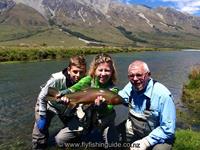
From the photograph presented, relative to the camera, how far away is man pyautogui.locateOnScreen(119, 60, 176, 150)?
8961mm

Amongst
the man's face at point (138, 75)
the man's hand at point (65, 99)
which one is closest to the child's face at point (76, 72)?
the man's hand at point (65, 99)

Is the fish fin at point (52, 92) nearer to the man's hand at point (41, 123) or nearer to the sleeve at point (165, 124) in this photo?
the man's hand at point (41, 123)

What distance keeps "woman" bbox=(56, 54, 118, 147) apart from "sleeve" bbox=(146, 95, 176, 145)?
66.3 inches

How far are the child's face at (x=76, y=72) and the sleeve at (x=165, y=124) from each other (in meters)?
3.33

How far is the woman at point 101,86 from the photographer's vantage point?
10.7m

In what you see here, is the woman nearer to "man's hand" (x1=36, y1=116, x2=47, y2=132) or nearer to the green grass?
"man's hand" (x1=36, y1=116, x2=47, y2=132)

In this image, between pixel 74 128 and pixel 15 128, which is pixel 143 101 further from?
pixel 15 128

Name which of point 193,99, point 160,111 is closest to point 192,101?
point 193,99

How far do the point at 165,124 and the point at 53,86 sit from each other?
4465 millimetres

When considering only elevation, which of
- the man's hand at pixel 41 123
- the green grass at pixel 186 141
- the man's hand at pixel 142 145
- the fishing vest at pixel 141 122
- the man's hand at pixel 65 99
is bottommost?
the green grass at pixel 186 141

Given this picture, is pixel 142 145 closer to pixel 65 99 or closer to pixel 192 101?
pixel 65 99

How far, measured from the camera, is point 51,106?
12680mm

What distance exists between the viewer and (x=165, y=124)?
894 cm

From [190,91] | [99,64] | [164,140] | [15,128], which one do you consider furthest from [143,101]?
[190,91]
